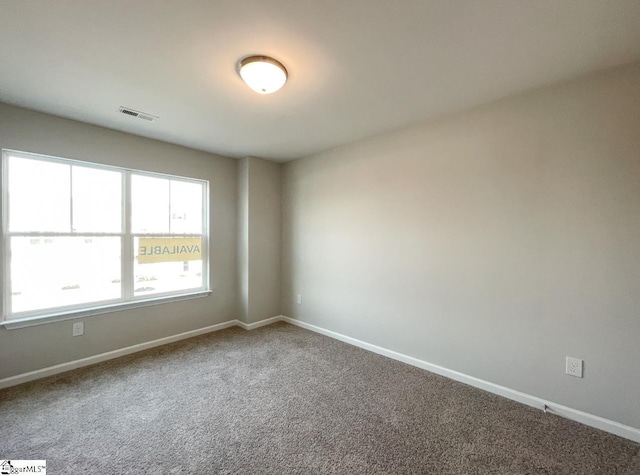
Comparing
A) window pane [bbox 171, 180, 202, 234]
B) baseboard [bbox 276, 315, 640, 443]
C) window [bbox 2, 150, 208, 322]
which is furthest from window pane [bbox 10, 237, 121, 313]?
baseboard [bbox 276, 315, 640, 443]

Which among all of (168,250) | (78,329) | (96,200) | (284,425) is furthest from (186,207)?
(284,425)

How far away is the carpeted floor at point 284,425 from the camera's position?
1615 mm

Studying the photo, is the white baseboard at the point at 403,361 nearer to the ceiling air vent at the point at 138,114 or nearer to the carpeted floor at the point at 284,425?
the carpeted floor at the point at 284,425

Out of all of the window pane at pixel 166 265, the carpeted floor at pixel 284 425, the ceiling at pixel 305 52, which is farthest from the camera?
the window pane at pixel 166 265

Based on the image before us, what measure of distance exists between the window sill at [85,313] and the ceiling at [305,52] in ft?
6.49

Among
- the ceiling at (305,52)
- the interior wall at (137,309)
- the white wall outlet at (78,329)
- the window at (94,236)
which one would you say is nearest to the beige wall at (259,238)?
the interior wall at (137,309)

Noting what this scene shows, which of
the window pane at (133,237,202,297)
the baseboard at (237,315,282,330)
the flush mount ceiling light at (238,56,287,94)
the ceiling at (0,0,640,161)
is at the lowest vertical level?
the baseboard at (237,315,282,330)

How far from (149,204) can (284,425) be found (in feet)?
9.76

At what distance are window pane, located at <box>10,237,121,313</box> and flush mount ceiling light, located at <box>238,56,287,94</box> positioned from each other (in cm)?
253

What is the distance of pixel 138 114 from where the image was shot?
2.61 m

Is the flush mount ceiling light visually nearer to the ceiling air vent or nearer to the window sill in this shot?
the ceiling air vent

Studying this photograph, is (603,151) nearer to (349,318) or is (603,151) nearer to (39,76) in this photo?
(349,318)

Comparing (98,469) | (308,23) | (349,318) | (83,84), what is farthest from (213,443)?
(83,84)

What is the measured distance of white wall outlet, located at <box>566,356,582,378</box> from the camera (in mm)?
1981
